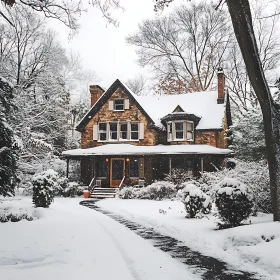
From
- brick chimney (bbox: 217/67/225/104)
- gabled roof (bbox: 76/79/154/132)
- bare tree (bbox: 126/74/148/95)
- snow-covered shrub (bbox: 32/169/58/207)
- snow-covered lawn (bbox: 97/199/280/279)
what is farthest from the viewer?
bare tree (bbox: 126/74/148/95)

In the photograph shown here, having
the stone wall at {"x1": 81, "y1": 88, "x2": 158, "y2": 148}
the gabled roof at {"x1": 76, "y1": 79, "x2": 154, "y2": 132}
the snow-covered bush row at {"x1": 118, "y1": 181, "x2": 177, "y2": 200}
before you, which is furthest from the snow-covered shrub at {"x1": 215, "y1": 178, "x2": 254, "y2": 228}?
the gabled roof at {"x1": 76, "y1": 79, "x2": 154, "y2": 132}

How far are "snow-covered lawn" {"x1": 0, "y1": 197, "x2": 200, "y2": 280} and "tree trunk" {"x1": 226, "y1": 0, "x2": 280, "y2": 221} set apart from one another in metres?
4.09

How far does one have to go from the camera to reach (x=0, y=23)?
86.4 feet

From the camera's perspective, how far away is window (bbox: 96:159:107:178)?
2739 cm

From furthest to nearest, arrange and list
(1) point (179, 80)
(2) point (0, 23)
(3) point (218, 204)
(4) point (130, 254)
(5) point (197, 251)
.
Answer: (1) point (179, 80), (2) point (0, 23), (3) point (218, 204), (5) point (197, 251), (4) point (130, 254)

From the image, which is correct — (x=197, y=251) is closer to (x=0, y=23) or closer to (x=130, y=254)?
(x=130, y=254)

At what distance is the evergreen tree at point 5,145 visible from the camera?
1160cm

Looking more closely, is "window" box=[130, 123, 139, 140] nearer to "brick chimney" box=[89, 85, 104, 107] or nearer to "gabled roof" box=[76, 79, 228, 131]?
"gabled roof" box=[76, 79, 228, 131]

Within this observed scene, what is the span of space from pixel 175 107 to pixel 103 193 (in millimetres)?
9594

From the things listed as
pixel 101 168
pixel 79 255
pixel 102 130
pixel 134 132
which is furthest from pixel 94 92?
pixel 79 255

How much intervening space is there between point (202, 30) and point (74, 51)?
641 inches

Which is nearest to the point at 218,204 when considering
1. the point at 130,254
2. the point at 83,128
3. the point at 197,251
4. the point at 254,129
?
the point at 197,251

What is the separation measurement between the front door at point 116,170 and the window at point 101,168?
82 centimetres

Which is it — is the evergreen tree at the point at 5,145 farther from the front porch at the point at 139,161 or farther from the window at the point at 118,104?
the window at the point at 118,104
